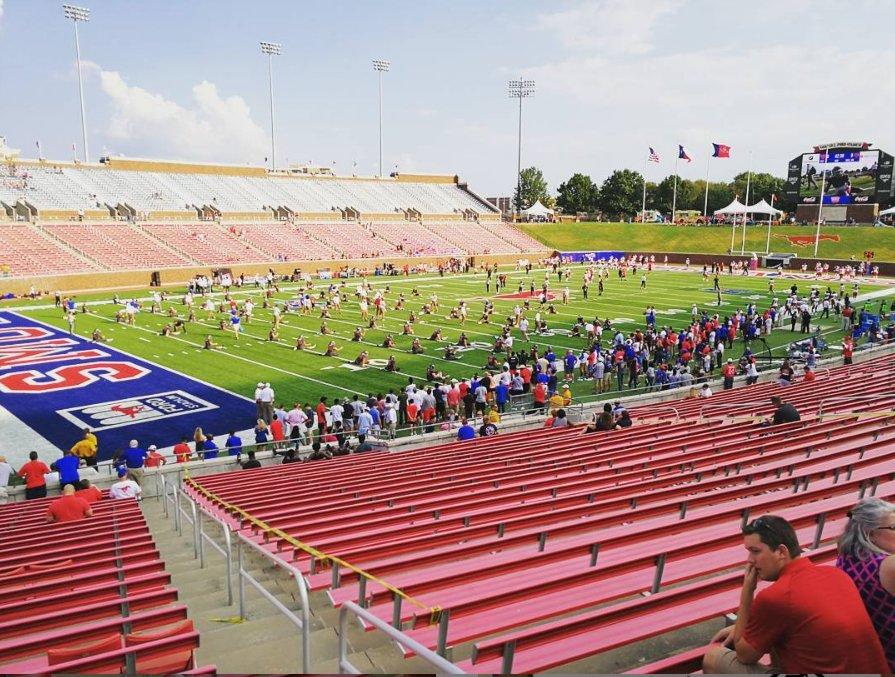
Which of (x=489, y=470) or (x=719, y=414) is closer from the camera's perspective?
(x=489, y=470)

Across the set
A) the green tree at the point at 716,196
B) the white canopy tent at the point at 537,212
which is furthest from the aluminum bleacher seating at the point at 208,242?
the green tree at the point at 716,196

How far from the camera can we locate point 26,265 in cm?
4341

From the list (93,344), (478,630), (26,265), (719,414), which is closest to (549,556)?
(478,630)

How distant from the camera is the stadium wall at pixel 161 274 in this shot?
137 feet

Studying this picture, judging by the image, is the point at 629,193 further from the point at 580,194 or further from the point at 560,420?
the point at 560,420

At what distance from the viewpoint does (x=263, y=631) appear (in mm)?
4902

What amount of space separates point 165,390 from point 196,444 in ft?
22.5

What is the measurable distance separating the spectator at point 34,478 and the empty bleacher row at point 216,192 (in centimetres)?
4891

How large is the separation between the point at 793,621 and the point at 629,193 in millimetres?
111107

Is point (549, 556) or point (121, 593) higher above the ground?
point (549, 556)

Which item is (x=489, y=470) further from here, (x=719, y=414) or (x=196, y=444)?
(x=196, y=444)

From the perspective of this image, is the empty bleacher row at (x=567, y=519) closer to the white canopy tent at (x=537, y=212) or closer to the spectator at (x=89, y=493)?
the spectator at (x=89, y=493)

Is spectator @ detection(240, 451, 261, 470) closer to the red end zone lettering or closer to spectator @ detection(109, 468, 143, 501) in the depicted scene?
spectator @ detection(109, 468, 143, 501)

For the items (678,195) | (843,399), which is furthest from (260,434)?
(678,195)
